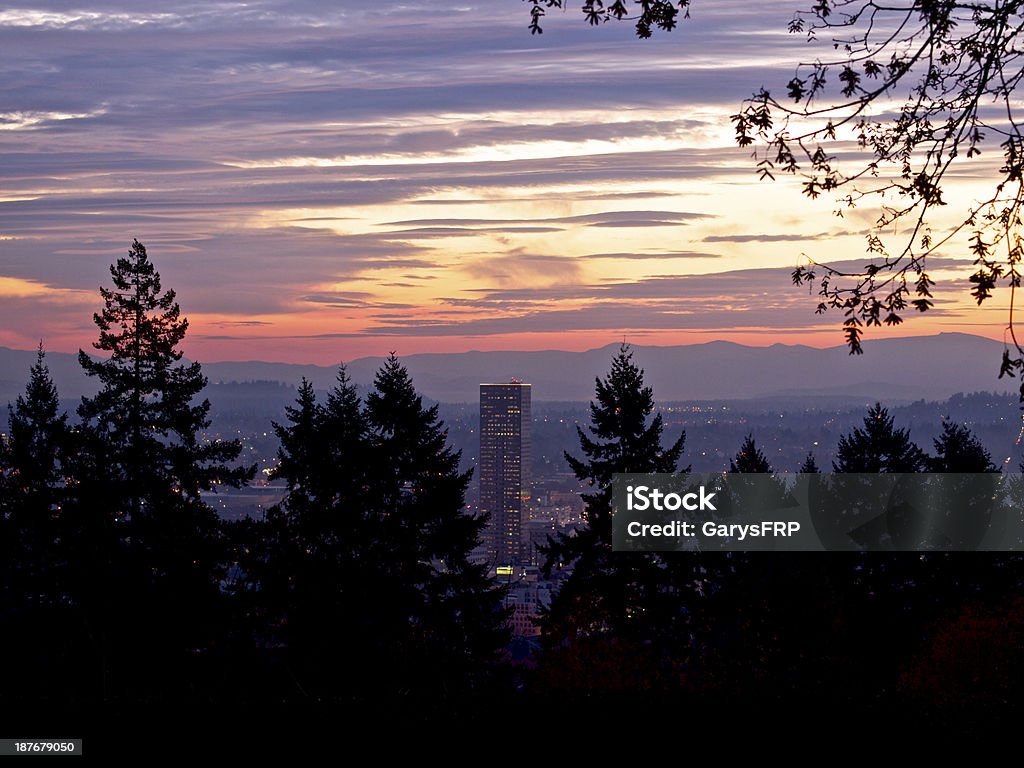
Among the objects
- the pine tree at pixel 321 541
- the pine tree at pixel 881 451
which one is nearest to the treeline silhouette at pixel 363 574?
the pine tree at pixel 321 541

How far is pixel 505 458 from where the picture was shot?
6019 inches

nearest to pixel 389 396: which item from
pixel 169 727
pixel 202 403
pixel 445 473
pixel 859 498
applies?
pixel 445 473

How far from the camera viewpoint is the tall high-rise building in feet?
452

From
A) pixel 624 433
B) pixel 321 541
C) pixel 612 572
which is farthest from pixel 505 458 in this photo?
pixel 321 541

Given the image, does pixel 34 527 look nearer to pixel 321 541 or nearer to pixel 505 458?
pixel 321 541

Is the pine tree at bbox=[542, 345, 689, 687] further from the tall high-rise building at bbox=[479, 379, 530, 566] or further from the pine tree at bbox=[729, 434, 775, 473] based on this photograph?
the tall high-rise building at bbox=[479, 379, 530, 566]

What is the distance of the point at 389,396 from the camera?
30219 mm

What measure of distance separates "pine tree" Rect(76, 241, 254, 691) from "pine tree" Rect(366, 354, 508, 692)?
4.11m

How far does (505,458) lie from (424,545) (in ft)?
409

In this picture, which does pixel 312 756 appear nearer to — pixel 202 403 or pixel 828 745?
pixel 828 745

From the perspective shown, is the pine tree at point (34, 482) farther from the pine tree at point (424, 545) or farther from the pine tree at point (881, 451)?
the pine tree at point (881, 451)

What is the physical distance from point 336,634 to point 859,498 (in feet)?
58.9

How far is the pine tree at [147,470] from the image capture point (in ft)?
84.1

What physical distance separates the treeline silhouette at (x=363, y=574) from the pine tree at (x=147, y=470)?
0.06 metres
